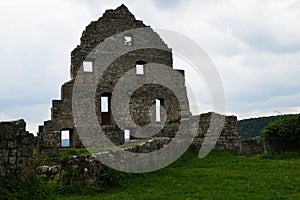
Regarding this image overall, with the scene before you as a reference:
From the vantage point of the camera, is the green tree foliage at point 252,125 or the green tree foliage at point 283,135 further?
the green tree foliage at point 252,125

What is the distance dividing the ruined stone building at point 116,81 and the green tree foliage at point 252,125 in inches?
798

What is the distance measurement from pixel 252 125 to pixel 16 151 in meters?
42.8

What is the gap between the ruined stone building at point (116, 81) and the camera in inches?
986

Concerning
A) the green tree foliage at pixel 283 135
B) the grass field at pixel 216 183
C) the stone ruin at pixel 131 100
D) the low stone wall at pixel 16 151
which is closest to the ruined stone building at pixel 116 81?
the stone ruin at pixel 131 100

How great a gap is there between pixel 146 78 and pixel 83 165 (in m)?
16.8

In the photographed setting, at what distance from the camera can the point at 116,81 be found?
2794 cm

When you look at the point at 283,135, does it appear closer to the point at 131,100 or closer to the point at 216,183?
the point at 131,100

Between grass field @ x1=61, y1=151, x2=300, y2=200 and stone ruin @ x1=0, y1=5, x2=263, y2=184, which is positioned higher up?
stone ruin @ x1=0, y1=5, x2=263, y2=184

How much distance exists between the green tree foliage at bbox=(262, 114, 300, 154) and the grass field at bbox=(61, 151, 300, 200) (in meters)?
5.71

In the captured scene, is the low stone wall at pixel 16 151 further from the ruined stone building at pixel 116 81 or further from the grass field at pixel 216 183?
the ruined stone building at pixel 116 81

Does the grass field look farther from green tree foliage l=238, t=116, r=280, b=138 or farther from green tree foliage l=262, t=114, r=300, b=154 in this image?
green tree foliage l=238, t=116, r=280, b=138

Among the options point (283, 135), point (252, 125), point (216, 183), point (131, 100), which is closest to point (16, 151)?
point (216, 183)

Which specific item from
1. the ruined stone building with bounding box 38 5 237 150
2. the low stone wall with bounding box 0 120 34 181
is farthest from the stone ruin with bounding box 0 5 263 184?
the low stone wall with bounding box 0 120 34 181

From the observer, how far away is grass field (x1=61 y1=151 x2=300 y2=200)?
1062 cm
